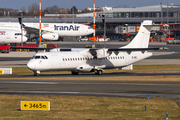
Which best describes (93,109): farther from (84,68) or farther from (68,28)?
(68,28)

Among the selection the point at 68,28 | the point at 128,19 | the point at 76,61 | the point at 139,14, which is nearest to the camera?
the point at 76,61

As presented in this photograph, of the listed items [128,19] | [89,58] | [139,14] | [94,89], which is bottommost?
[94,89]

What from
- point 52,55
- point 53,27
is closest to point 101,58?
point 52,55

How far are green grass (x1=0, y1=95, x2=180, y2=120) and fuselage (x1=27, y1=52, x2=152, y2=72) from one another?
12.4m

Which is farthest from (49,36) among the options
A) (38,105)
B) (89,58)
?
(38,105)

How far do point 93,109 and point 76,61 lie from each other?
62.2 ft

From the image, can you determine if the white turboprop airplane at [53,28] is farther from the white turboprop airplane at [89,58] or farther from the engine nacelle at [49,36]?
the white turboprop airplane at [89,58]

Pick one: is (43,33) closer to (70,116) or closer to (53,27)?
(53,27)

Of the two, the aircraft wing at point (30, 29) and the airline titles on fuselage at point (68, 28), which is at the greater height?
the airline titles on fuselage at point (68, 28)

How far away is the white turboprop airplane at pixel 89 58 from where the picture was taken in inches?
1326

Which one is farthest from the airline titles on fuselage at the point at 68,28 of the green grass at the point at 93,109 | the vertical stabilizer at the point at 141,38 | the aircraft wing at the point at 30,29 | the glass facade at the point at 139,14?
the green grass at the point at 93,109

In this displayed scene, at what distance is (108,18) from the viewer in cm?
14875

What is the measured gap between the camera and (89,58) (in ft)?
123

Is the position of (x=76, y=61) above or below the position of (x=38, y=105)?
above
